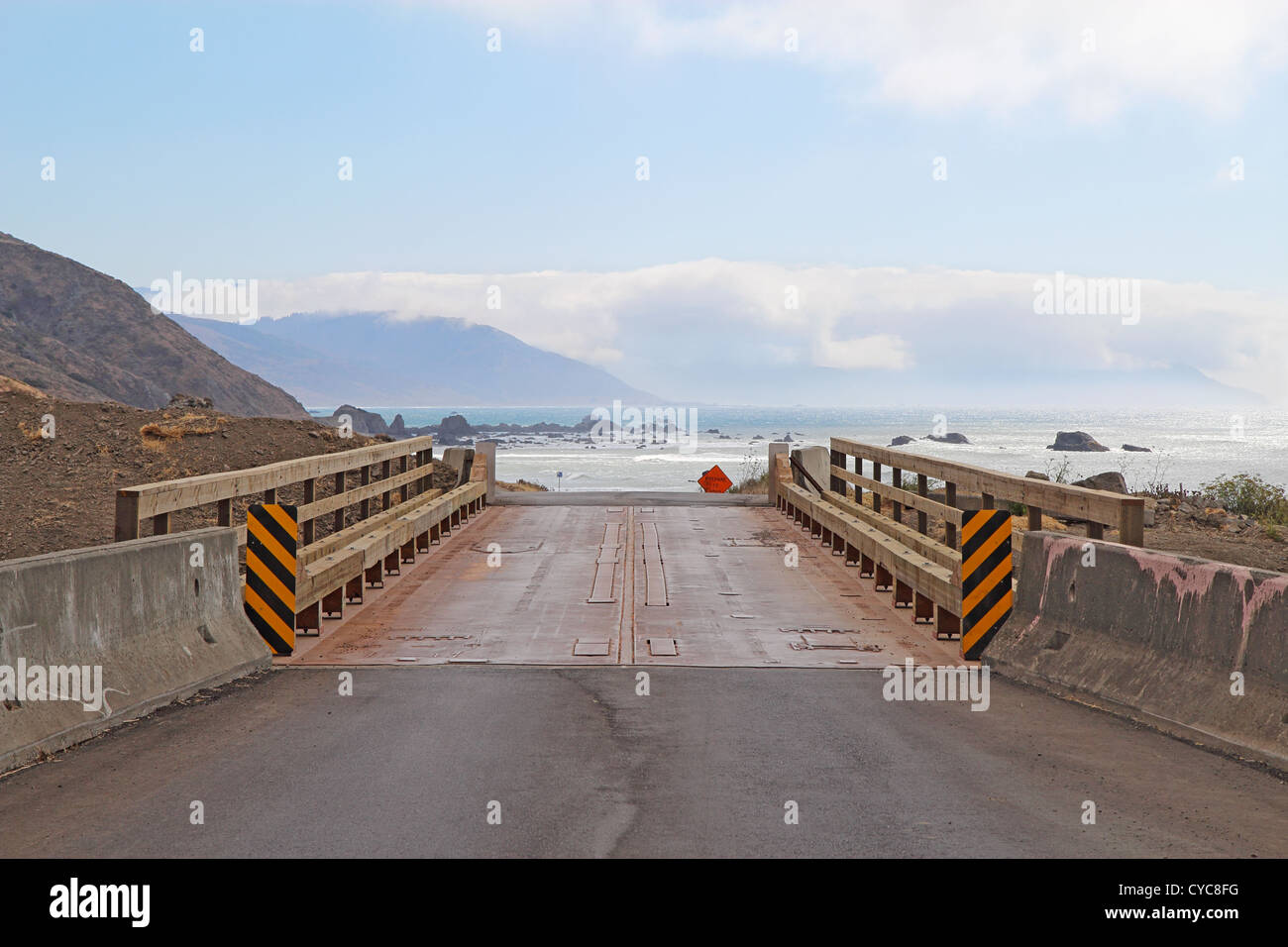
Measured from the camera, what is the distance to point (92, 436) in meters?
25.6

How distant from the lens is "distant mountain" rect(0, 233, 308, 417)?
96875 mm

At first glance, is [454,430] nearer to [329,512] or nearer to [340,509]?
[329,512]

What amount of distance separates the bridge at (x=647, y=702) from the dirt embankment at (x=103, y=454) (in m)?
10.5

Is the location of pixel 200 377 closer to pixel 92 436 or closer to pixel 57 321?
pixel 57 321

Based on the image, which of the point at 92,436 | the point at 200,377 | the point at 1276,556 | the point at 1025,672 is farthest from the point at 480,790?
the point at 200,377

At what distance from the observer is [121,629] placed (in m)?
7.70

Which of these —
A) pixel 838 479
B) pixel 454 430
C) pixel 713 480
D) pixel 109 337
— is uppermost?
pixel 109 337

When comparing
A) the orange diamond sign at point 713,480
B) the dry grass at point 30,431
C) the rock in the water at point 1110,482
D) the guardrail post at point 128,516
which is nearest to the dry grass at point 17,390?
the dry grass at point 30,431

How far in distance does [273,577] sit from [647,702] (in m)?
3.55

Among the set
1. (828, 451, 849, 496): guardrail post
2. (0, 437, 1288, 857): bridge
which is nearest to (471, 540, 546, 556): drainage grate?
(0, 437, 1288, 857): bridge

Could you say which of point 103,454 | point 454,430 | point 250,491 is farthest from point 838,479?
point 454,430

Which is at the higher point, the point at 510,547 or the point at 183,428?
the point at 183,428

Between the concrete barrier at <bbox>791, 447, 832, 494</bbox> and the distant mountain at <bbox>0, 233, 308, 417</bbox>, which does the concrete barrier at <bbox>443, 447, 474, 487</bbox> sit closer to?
the concrete barrier at <bbox>791, 447, 832, 494</bbox>
